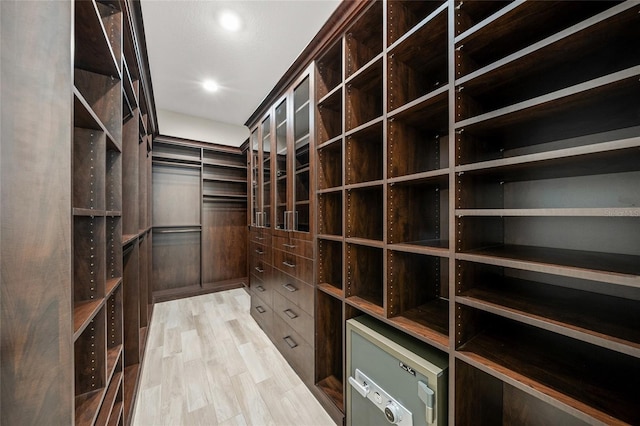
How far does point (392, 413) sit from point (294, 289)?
1088 mm

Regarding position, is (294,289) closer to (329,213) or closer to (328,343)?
(328,343)

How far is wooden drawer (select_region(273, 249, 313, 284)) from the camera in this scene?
1.81 m

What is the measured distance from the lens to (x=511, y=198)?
1175 millimetres

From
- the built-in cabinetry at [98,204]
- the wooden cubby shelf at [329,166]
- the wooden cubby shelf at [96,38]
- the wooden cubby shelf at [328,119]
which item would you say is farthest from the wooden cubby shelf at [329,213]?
the wooden cubby shelf at [96,38]

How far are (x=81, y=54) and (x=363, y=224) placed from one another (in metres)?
1.65

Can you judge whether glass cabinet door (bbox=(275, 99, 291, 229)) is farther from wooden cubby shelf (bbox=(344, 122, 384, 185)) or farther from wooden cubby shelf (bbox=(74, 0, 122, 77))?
wooden cubby shelf (bbox=(74, 0, 122, 77))

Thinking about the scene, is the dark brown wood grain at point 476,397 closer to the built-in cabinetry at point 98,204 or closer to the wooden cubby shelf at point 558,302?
the wooden cubby shelf at point 558,302

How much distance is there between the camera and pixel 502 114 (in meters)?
0.82

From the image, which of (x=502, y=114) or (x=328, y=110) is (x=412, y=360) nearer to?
(x=502, y=114)

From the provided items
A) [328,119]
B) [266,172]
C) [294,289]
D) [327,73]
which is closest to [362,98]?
[328,119]

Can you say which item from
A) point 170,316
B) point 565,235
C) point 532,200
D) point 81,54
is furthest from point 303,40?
point 170,316

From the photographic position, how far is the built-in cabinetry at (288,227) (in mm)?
1845

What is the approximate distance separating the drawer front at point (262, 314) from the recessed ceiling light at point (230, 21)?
99.6 inches

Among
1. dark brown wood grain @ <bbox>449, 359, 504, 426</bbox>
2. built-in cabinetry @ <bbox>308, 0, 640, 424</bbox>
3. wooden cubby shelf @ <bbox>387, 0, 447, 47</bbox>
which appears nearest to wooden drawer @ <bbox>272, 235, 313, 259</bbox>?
built-in cabinetry @ <bbox>308, 0, 640, 424</bbox>
